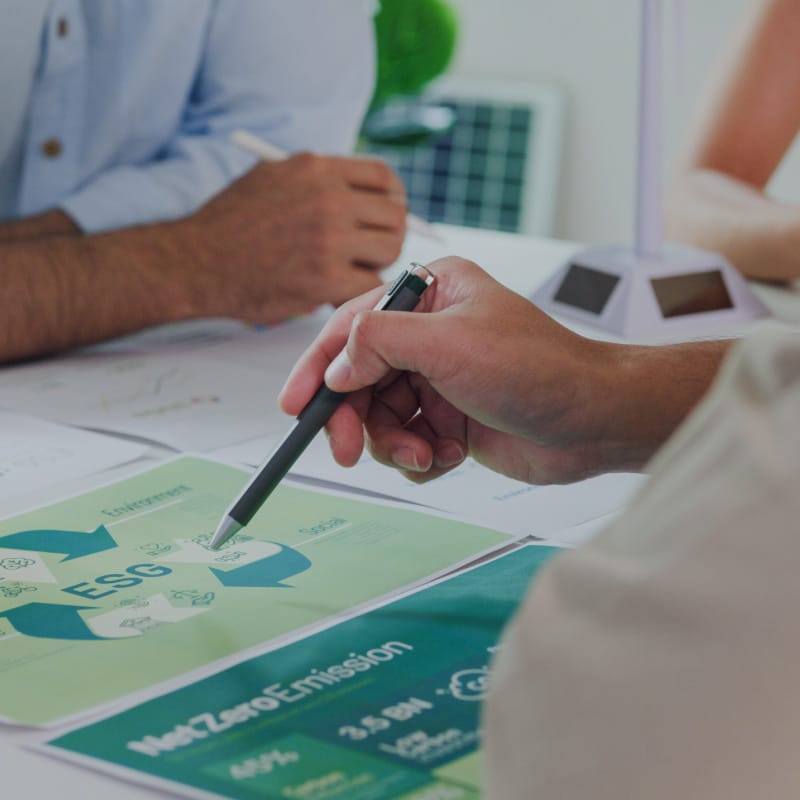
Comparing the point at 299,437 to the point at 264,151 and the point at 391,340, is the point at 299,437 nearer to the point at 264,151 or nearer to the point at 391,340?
the point at 391,340

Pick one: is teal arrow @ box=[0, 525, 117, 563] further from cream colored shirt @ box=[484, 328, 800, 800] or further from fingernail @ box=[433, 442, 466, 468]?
cream colored shirt @ box=[484, 328, 800, 800]

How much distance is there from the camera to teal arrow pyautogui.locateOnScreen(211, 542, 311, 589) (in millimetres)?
623

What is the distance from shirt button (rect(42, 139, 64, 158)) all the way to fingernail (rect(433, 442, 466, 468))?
651 mm

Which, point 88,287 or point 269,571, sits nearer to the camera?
point 269,571

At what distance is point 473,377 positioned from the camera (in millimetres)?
654

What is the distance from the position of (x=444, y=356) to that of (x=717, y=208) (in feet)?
2.46

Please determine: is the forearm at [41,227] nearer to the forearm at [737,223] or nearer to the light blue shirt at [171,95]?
the light blue shirt at [171,95]

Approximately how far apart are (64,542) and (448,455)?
218 mm

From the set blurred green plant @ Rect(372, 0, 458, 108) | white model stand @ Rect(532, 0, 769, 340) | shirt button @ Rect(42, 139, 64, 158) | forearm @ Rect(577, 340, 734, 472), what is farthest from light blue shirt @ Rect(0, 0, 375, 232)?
forearm @ Rect(577, 340, 734, 472)

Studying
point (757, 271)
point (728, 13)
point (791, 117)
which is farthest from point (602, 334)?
point (728, 13)

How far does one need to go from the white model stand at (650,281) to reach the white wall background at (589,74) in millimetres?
1885

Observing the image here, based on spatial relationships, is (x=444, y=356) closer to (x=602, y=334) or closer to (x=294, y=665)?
(x=294, y=665)

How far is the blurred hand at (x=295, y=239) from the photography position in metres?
1.11

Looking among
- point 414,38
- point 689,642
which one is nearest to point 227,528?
point 689,642
